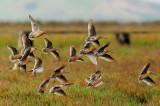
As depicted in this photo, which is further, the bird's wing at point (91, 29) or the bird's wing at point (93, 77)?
the bird's wing at point (93, 77)

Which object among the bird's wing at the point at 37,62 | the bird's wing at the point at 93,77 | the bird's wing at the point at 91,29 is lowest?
the bird's wing at the point at 93,77

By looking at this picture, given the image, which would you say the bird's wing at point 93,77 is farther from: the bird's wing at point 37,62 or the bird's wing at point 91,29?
the bird's wing at point 37,62

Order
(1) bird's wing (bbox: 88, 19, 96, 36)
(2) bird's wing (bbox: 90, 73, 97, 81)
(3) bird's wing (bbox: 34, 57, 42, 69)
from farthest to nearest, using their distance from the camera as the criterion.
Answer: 1. (2) bird's wing (bbox: 90, 73, 97, 81)
2. (3) bird's wing (bbox: 34, 57, 42, 69)
3. (1) bird's wing (bbox: 88, 19, 96, 36)

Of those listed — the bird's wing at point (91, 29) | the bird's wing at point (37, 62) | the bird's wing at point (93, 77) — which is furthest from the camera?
the bird's wing at point (93, 77)

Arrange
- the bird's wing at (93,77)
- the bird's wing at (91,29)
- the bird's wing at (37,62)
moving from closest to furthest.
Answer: the bird's wing at (91,29)
the bird's wing at (37,62)
the bird's wing at (93,77)

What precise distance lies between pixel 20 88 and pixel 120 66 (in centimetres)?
387

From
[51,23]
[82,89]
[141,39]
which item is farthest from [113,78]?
[51,23]

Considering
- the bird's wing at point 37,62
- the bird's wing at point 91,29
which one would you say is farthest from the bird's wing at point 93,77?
the bird's wing at point 37,62

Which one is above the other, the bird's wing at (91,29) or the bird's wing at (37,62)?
the bird's wing at (91,29)

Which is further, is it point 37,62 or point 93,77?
point 93,77

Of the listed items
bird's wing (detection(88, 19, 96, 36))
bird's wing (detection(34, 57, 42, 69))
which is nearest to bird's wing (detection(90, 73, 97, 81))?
bird's wing (detection(88, 19, 96, 36))

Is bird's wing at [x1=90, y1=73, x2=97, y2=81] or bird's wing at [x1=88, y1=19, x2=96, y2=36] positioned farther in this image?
bird's wing at [x1=90, y1=73, x2=97, y2=81]

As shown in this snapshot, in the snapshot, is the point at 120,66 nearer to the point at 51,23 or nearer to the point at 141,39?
the point at 141,39

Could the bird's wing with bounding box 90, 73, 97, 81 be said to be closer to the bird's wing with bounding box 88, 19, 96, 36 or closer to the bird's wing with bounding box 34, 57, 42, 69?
the bird's wing with bounding box 88, 19, 96, 36
